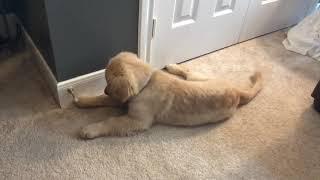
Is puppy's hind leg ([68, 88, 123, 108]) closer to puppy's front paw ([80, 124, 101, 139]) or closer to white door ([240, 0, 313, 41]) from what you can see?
puppy's front paw ([80, 124, 101, 139])

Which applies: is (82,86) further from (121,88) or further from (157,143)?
(157,143)

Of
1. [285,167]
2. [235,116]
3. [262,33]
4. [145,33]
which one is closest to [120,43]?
[145,33]

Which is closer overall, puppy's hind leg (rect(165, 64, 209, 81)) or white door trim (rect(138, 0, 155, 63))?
white door trim (rect(138, 0, 155, 63))

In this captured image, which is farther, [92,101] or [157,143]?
[92,101]

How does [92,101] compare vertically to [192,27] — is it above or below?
below

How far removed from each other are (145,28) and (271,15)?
3.03ft

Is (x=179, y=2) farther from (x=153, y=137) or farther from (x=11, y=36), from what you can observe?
(x=11, y=36)

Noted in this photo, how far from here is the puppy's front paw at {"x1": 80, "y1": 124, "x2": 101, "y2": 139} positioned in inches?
51.7

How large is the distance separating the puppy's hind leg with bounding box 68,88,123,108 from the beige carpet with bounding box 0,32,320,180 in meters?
0.03

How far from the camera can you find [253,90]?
158 cm

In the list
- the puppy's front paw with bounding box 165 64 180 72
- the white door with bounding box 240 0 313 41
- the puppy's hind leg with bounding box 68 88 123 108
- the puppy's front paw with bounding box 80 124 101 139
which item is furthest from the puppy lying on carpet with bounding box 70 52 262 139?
the white door with bounding box 240 0 313 41

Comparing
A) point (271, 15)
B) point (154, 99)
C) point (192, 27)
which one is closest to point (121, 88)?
point (154, 99)

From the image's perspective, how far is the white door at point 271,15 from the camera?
192 cm

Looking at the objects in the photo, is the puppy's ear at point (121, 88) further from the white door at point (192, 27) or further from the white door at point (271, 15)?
the white door at point (271, 15)
